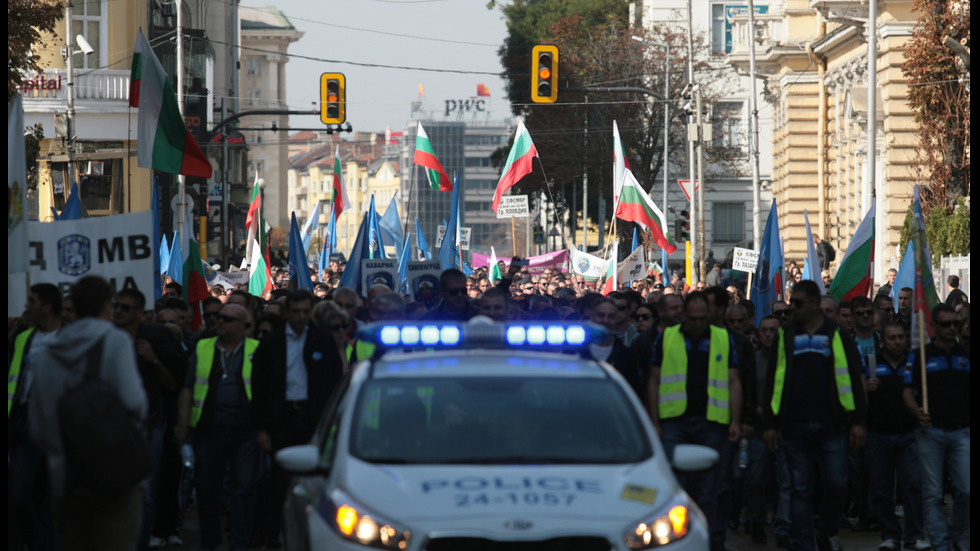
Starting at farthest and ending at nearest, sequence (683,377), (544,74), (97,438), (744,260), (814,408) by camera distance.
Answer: (744,260) → (544,74) → (683,377) → (814,408) → (97,438)

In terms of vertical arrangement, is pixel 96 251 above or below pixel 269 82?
below

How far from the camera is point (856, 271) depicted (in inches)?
610

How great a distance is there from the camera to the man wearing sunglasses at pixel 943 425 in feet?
32.9

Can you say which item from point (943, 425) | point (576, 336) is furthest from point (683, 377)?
point (576, 336)

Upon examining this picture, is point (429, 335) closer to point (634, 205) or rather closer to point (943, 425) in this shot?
point (943, 425)

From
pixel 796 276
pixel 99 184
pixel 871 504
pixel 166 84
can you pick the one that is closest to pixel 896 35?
pixel 796 276

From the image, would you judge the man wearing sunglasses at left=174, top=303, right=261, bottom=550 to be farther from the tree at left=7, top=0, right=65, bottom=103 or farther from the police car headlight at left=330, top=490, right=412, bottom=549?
the tree at left=7, top=0, right=65, bottom=103

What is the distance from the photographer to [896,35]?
34750 millimetres

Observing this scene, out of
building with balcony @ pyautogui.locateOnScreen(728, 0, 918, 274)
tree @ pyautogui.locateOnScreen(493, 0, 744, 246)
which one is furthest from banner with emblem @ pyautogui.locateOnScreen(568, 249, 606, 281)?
tree @ pyautogui.locateOnScreen(493, 0, 744, 246)

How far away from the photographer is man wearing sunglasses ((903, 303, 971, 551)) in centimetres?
1003

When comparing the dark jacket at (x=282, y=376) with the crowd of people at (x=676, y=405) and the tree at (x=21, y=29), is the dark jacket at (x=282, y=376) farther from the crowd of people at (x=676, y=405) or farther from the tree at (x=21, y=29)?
the tree at (x=21, y=29)

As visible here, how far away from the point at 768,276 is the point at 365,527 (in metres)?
11.3

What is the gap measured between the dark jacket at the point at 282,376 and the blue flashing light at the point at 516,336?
2.46m

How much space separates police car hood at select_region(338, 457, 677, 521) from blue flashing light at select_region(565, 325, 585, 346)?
1093 mm
